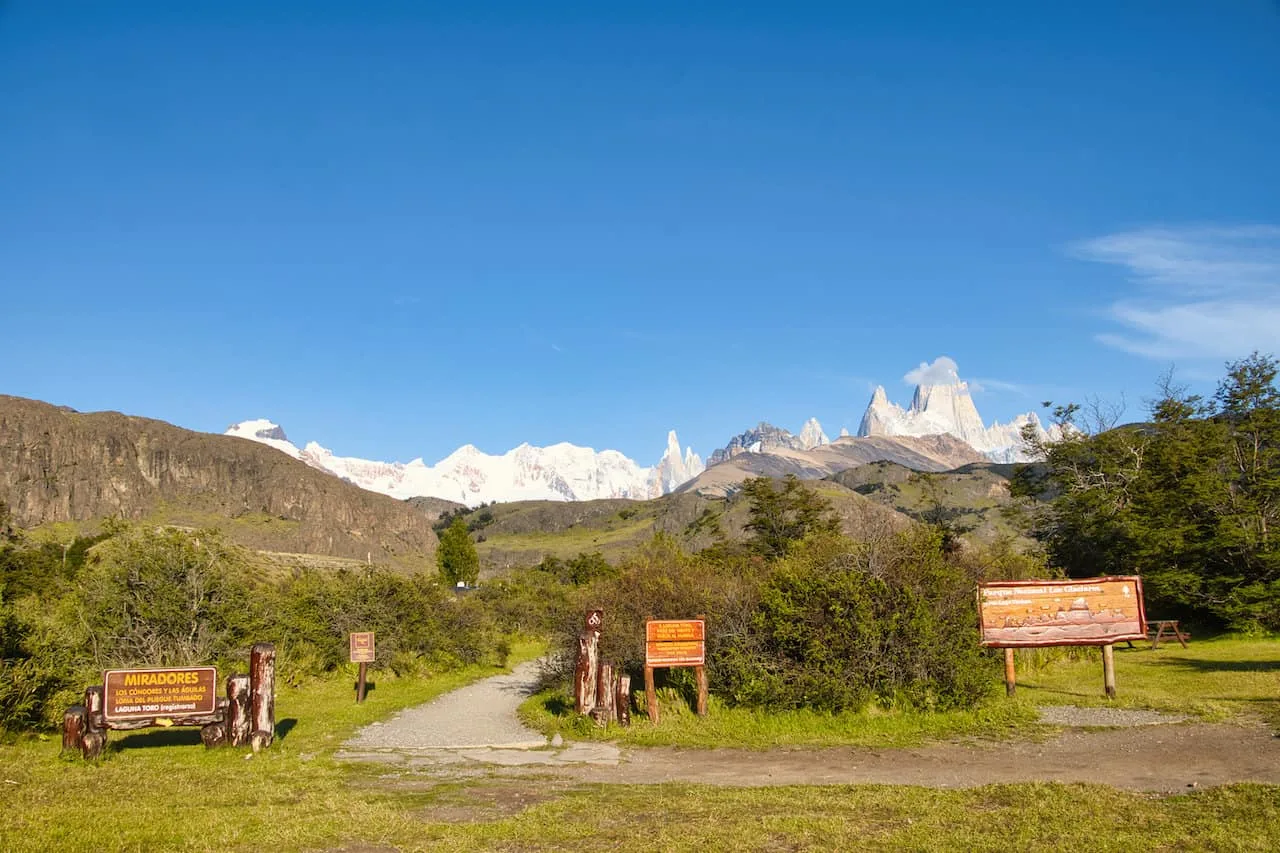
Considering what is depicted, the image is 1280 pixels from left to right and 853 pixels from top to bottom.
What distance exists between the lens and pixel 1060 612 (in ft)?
55.2

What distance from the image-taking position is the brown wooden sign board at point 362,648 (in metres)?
21.8

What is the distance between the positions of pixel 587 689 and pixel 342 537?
14475 cm

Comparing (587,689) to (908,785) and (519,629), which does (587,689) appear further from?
(519,629)

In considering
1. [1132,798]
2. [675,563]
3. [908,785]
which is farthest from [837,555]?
[1132,798]

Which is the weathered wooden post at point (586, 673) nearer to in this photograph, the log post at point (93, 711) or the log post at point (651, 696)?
the log post at point (651, 696)

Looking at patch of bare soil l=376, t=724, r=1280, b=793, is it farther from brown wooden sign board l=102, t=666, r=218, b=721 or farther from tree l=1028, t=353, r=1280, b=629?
tree l=1028, t=353, r=1280, b=629

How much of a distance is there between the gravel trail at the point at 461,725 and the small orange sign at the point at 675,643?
2.36 meters

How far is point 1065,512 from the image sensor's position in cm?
4091

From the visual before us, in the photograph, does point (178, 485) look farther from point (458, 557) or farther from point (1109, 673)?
point (1109, 673)

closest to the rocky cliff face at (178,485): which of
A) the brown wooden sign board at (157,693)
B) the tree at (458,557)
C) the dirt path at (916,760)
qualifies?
the tree at (458,557)

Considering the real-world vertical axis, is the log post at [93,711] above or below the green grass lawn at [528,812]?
above

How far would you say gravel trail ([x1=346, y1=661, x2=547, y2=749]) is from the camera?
1485 centimetres

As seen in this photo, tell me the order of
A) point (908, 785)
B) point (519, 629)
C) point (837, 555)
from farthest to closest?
1. point (519, 629)
2. point (837, 555)
3. point (908, 785)

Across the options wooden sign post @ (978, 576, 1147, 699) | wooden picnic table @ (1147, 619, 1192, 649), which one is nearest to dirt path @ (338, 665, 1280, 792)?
wooden sign post @ (978, 576, 1147, 699)
